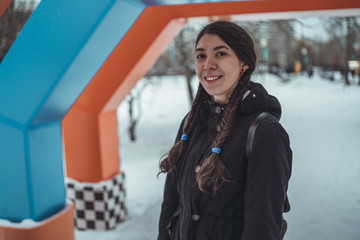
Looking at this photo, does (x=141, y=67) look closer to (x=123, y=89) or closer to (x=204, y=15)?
(x=123, y=89)

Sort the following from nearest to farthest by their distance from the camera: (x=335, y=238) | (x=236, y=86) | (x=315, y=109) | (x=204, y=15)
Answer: (x=236, y=86) < (x=204, y=15) < (x=335, y=238) < (x=315, y=109)

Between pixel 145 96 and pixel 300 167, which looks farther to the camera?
pixel 145 96

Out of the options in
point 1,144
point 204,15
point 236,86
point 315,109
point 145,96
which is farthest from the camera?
point 145,96

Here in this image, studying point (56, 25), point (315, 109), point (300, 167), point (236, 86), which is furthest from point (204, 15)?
point (315, 109)

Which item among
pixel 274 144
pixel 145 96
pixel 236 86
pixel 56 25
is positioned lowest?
pixel 145 96

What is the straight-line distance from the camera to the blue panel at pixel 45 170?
2.66m

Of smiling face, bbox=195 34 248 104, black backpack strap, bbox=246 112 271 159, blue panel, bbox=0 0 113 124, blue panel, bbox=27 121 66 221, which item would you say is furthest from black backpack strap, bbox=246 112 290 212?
blue panel, bbox=27 121 66 221

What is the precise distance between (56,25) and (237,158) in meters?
1.68

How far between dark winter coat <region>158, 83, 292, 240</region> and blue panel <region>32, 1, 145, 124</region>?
1.17m

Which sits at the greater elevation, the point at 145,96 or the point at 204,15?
the point at 204,15

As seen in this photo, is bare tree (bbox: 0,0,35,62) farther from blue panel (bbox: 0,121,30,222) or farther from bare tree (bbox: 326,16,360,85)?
bare tree (bbox: 326,16,360,85)

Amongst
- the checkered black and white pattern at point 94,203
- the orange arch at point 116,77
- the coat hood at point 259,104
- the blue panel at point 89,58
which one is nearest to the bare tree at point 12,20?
the orange arch at point 116,77

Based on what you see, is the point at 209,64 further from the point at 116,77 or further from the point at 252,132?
the point at 116,77

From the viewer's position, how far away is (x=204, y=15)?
10.8 feet
